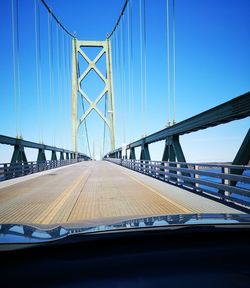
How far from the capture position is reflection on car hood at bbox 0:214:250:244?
3129 millimetres

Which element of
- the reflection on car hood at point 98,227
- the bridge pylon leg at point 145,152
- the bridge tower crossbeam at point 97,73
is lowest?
the reflection on car hood at point 98,227

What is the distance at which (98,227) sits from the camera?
11.3 feet

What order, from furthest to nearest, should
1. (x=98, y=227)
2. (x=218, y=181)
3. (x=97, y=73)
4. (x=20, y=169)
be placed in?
1. (x=97, y=73)
2. (x=20, y=169)
3. (x=218, y=181)
4. (x=98, y=227)

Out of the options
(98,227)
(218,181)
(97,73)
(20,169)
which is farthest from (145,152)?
(97,73)

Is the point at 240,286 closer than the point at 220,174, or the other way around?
the point at 240,286

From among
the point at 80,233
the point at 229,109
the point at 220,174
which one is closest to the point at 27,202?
the point at 220,174

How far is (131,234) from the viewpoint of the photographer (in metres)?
Answer: 3.11

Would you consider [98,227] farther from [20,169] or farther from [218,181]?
[20,169]

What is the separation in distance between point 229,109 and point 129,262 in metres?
8.83

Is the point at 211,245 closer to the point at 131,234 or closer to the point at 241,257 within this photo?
the point at 241,257

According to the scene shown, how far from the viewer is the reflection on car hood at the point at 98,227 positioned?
313cm

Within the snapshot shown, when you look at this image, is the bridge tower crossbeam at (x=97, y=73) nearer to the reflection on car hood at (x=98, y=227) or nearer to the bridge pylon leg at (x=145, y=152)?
the bridge pylon leg at (x=145, y=152)

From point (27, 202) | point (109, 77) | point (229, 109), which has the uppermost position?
point (109, 77)

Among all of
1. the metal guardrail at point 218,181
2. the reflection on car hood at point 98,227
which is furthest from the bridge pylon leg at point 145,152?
the reflection on car hood at point 98,227
